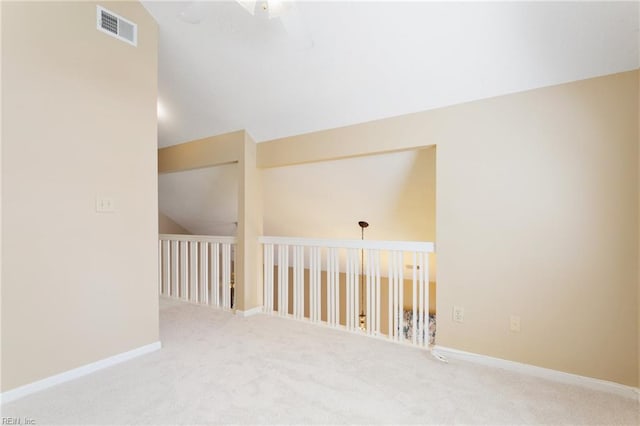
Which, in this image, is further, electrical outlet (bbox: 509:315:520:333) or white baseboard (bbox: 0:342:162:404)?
electrical outlet (bbox: 509:315:520:333)

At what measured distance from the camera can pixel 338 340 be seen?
9.23ft

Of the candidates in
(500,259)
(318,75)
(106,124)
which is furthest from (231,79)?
(500,259)

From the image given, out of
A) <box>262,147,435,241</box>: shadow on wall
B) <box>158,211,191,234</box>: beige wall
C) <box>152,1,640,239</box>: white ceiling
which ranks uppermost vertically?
<box>152,1,640,239</box>: white ceiling

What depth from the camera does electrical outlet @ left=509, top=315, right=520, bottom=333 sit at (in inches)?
89.6

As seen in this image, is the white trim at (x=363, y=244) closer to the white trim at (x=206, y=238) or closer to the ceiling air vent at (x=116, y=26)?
the white trim at (x=206, y=238)

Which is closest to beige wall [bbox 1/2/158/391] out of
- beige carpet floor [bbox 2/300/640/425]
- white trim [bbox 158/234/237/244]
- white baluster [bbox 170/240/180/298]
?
beige carpet floor [bbox 2/300/640/425]

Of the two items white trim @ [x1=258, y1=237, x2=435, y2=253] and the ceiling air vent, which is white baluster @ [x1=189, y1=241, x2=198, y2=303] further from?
the ceiling air vent

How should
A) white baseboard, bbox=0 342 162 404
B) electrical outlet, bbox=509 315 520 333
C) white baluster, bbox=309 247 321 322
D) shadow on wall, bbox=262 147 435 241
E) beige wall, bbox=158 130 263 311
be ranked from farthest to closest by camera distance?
1. beige wall, bbox=158 130 263 311
2. white baluster, bbox=309 247 321 322
3. shadow on wall, bbox=262 147 435 241
4. electrical outlet, bbox=509 315 520 333
5. white baseboard, bbox=0 342 162 404

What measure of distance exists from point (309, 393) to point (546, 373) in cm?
155

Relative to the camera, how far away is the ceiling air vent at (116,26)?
232 centimetres

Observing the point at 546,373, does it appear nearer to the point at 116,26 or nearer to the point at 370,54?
the point at 370,54

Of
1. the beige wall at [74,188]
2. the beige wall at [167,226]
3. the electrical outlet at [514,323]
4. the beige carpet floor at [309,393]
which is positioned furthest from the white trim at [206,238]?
the electrical outlet at [514,323]

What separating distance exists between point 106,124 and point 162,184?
9.73ft

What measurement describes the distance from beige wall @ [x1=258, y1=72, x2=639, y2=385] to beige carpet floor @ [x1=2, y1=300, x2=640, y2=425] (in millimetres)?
276
